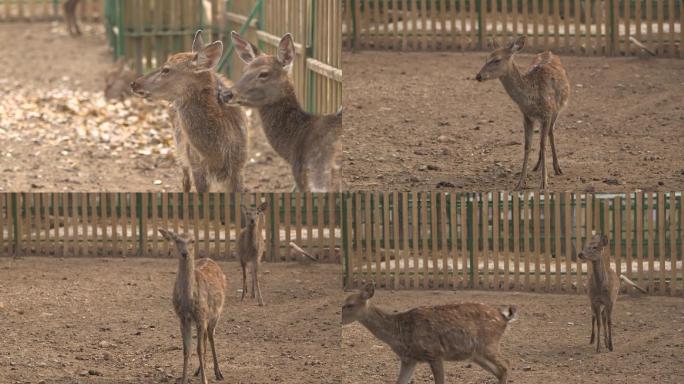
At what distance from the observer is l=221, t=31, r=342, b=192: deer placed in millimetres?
5078

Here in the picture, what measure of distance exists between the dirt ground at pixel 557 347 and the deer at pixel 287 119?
3.29ft

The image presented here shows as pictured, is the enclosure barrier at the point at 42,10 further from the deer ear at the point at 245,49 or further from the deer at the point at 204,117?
the deer ear at the point at 245,49

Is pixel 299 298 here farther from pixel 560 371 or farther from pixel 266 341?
pixel 560 371

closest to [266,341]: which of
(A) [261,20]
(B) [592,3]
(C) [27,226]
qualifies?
(C) [27,226]

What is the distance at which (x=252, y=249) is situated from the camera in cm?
669

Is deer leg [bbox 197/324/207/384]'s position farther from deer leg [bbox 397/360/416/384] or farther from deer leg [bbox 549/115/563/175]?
deer leg [bbox 549/115/563/175]

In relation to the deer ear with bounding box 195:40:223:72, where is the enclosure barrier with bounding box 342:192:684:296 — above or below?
below

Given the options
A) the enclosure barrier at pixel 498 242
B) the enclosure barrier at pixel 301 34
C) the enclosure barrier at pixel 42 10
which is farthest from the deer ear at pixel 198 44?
the enclosure barrier at pixel 42 10

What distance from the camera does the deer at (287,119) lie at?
508cm

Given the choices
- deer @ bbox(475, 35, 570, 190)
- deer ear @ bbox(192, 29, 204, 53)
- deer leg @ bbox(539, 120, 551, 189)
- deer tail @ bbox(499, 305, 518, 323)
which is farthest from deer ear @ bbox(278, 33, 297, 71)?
deer tail @ bbox(499, 305, 518, 323)

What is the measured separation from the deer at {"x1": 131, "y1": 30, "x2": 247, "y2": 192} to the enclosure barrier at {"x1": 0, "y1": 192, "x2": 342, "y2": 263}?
538 mm

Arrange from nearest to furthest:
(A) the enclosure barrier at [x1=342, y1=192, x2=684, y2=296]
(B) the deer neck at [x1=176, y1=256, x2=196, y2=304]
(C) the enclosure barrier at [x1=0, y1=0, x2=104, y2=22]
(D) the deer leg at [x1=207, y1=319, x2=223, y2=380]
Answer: (A) the enclosure barrier at [x1=342, y1=192, x2=684, y2=296], (B) the deer neck at [x1=176, y1=256, x2=196, y2=304], (D) the deer leg at [x1=207, y1=319, x2=223, y2=380], (C) the enclosure barrier at [x1=0, y1=0, x2=104, y2=22]

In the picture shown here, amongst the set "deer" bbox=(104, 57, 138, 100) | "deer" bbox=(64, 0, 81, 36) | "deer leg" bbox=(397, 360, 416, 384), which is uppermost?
"deer" bbox=(64, 0, 81, 36)

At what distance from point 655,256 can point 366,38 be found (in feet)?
5.74
